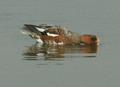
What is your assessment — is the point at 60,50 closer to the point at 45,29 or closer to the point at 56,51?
the point at 56,51


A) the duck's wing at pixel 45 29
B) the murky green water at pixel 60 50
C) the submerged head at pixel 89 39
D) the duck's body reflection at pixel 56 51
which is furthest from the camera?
the duck's wing at pixel 45 29

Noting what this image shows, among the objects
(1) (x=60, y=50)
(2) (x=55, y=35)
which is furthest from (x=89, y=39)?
(1) (x=60, y=50)

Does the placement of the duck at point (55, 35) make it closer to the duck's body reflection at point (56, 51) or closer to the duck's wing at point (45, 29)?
the duck's wing at point (45, 29)

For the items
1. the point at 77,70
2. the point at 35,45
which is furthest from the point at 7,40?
the point at 77,70

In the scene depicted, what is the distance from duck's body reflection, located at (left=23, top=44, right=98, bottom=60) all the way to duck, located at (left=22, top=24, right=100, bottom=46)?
19.3 inches

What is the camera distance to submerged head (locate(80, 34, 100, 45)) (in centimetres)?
2395

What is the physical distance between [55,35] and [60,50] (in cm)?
175

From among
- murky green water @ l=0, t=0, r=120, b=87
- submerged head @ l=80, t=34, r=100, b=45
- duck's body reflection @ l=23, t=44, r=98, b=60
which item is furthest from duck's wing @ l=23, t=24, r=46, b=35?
submerged head @ l=80, t=34, r=100, b=45

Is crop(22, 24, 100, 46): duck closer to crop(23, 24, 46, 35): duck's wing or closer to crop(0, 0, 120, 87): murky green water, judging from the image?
crop(23, 24, 46, 35): duck's wing

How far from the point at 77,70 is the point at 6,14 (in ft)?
33.2

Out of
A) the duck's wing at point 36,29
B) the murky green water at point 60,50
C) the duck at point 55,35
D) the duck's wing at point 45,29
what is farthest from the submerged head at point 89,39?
the duck's wing at point 36,29

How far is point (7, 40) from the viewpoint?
2345 cm

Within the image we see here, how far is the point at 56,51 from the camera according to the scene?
882 inches

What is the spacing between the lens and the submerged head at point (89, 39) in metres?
24.0
